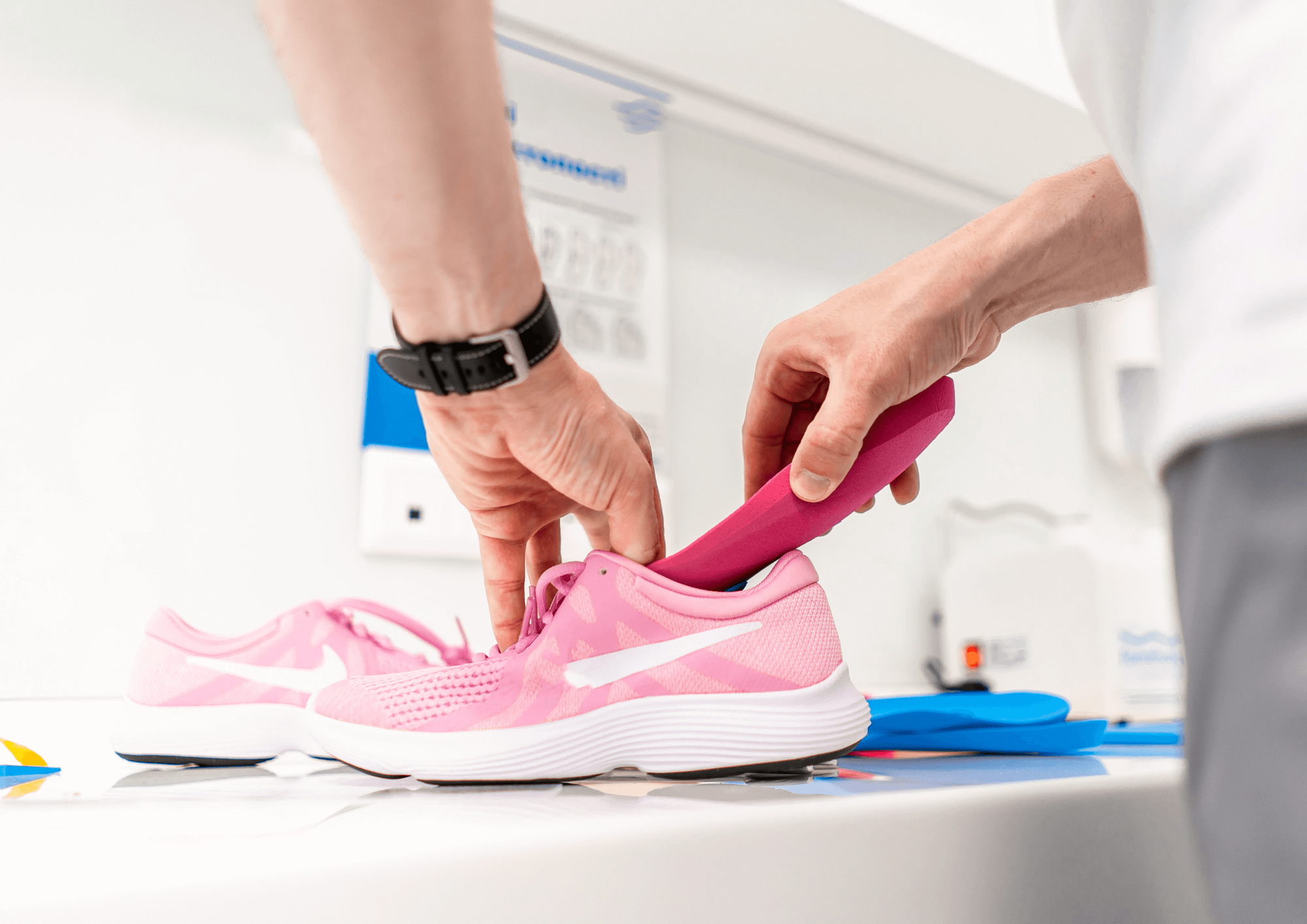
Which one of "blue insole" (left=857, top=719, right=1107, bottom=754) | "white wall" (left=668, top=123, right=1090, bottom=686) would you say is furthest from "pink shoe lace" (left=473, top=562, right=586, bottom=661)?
"white wall" (left=668, top=123, right=1090, bottom=686)

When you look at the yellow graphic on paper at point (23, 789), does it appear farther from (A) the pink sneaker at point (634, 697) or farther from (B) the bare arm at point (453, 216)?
(B) the bare arm at point (453, 216)

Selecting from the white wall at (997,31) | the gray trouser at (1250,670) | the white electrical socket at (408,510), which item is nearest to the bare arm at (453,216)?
the gray trouser at (1250,670)

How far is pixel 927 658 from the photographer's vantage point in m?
1.64

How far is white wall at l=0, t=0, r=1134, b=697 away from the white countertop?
657 mm

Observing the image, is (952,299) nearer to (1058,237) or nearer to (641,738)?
(1058,237)

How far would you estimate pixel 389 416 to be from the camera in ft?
3.90

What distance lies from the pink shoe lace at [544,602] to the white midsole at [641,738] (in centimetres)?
6

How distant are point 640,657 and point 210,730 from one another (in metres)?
0.36

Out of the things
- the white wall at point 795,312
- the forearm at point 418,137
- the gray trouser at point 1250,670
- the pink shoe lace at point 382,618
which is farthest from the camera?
the white wall at point 795,312

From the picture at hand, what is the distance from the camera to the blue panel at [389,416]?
1176mm

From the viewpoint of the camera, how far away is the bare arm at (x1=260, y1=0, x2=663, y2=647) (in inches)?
13.7

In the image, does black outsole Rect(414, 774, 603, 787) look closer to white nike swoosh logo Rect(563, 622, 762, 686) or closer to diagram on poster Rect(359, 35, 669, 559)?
white nike swoosh logo Rect(563, 622, 762, 686)

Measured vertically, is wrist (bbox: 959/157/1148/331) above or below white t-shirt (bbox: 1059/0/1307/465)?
above

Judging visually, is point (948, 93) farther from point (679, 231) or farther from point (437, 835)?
point (437, 835)
